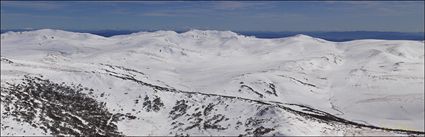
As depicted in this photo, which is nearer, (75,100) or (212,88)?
(75,100)

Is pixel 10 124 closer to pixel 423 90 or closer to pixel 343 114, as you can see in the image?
pixel 343 114

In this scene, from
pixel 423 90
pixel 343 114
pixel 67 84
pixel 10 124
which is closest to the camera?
pixel 10 124

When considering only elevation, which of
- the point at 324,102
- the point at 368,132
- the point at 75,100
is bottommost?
the point at 368,132

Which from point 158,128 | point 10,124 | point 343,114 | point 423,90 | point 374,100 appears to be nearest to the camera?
point 10,124

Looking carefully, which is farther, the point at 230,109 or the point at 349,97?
the point at 349,97

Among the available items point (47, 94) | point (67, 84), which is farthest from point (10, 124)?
point (67, 84)

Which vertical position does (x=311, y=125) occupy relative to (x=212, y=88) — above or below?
below

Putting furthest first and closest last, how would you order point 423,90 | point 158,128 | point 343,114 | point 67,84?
point 423,90
point 343,114
point 67,84
point 158,128

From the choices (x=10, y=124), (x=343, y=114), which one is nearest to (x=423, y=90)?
(x=343, y=114)

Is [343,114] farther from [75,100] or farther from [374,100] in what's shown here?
[75,100]
